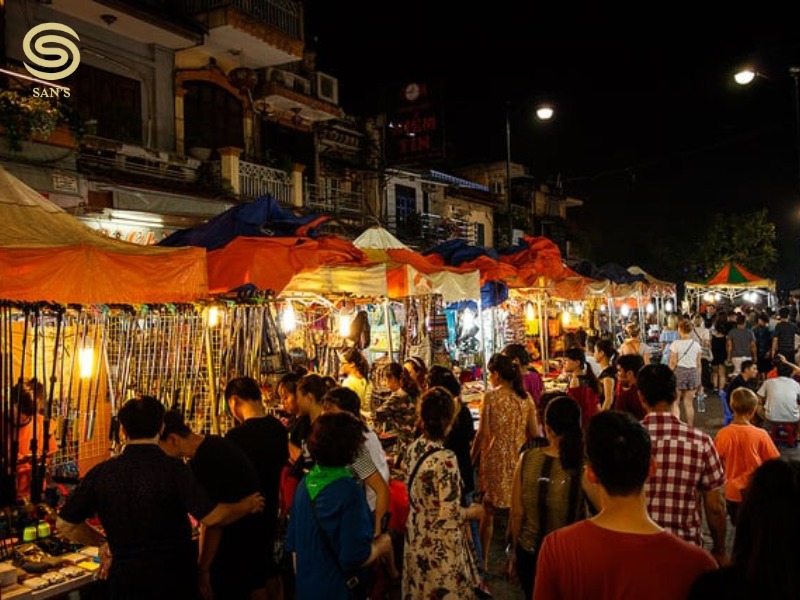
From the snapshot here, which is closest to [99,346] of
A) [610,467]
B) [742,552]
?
[610,467]

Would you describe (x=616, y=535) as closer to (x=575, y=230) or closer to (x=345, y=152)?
(x=345, y=152)

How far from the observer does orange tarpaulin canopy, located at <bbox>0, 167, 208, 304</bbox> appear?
4.78 meters

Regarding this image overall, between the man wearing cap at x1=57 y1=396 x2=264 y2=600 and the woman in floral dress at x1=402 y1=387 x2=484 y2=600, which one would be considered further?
the woman in floral dress at x1=402 y1=387 x2=484 y2=600

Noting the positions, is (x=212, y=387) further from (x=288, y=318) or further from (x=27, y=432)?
(x=288, y=318)

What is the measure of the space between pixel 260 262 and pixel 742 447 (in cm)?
462

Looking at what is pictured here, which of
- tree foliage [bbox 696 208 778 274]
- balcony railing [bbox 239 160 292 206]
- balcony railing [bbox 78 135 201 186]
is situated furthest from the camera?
tree foliage [bbox 696 208 778 274]

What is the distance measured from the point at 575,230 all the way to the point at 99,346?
3807cm

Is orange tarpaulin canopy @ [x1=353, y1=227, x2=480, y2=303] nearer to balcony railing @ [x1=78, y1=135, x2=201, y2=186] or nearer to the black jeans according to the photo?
the black jeans

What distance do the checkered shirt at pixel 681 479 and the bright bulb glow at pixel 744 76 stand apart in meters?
14.0

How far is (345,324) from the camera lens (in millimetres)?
10391

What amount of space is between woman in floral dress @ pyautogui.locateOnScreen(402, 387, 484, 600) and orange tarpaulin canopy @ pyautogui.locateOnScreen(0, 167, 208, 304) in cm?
260

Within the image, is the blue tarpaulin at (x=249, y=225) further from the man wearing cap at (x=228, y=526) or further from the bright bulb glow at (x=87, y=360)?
the man wearing cap at (x=228, y=526)

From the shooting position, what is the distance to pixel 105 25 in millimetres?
13891

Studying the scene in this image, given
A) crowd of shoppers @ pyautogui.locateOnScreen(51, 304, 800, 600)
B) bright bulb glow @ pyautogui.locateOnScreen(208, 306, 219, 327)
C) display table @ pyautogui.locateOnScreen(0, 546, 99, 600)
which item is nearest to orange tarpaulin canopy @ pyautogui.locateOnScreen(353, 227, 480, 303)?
bright bulb glow @ pyautogui.locateOnScreen(208, 306, 219, 327)
